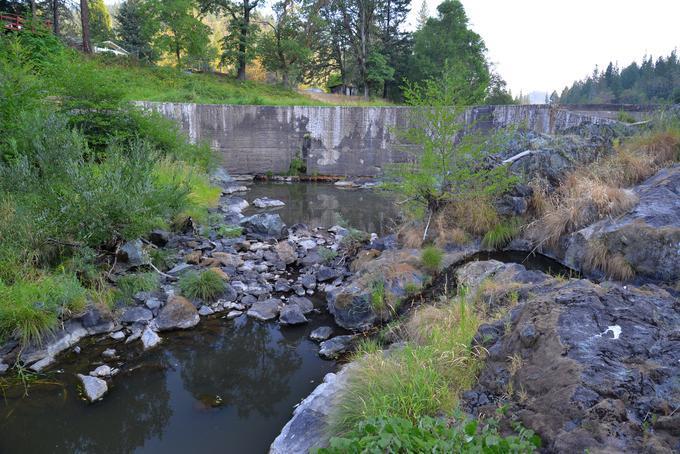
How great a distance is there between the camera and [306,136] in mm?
18406

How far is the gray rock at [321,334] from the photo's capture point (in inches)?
222

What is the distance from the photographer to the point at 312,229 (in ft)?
35.7

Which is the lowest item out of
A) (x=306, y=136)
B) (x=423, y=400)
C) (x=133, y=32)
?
(x=423, y=400)

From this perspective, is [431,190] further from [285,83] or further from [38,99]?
[285,83]

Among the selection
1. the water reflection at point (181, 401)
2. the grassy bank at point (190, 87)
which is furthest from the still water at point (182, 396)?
the grassy bank at point (190, 87)

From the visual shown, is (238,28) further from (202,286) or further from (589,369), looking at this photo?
(589,369)

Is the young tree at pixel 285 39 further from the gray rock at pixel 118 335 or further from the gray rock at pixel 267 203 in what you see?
the gray rock at pixel 118 335

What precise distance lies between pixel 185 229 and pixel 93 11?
103ft

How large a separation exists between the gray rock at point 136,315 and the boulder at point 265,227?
385 centimetres

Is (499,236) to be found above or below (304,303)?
above

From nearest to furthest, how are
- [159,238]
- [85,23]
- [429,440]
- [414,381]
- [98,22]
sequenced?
[429,440], [414,381], [159,238], [85,23], [98,22]

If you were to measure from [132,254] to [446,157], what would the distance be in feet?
17.0

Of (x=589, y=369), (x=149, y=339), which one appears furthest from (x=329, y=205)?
(x=589, y=369)

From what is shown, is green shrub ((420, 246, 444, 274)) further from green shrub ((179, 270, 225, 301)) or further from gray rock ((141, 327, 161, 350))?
gray rock ((141, 327, 161, 350))
